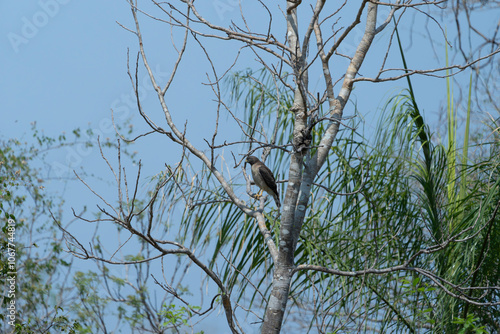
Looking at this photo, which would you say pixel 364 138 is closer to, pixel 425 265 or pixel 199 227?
pixel 425 265

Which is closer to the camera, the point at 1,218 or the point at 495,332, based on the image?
the point at 495,332

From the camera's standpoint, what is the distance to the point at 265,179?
3361 millimetres

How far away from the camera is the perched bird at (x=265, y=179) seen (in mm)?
3326

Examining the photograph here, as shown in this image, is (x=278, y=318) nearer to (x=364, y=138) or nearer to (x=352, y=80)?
(x=352, y=80)

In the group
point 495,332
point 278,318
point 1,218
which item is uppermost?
point 1,218

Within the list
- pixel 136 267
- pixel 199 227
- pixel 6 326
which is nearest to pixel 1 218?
pixel 6 326

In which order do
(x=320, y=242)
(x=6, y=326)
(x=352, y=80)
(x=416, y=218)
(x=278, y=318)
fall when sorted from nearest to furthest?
(x=278, y=318) → (x=352, y=80) → (x=320, y=242) → (x=416, y=218) → (x=6, y=326)

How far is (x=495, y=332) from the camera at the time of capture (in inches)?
145

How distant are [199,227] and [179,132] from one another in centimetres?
90

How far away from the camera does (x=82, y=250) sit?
8.18 feet

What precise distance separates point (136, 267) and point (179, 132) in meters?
2.87

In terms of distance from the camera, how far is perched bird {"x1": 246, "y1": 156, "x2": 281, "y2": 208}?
→ 3326 mm

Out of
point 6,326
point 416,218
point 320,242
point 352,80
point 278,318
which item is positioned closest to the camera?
point 278,318

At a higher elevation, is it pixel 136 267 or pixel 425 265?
pixel 136 267
